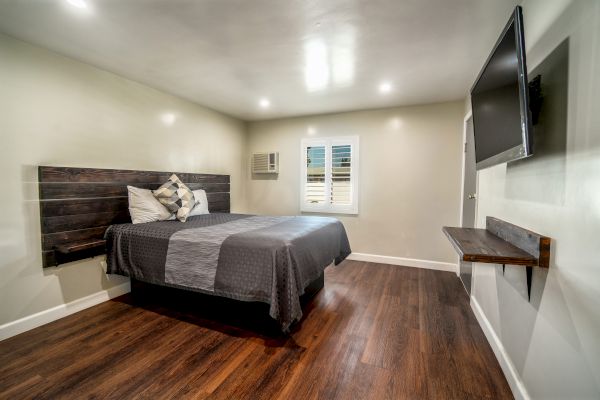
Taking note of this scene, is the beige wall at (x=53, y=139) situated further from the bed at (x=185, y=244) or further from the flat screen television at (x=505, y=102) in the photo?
the flat screen television at (x=505, y=102)

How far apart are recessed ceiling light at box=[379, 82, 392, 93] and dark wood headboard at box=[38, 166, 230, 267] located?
3.00 metres

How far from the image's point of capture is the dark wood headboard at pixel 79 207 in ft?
7.72

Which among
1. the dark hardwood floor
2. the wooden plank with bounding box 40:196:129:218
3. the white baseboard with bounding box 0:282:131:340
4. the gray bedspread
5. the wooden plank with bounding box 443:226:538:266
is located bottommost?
the dark hardwood floor

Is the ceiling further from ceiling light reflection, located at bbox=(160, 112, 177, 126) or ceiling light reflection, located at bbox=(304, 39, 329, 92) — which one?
ceiling light reflection, located at bbox=(160, 112, 177, 126)

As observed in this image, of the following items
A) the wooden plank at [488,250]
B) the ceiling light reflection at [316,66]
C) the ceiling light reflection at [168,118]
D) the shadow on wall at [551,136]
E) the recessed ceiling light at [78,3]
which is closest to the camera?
the shadow on wall at [551,136]

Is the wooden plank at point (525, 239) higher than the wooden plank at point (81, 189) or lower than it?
lower

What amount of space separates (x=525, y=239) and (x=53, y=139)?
3641 millimetres

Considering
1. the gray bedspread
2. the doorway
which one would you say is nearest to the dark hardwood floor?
the gray bedspread

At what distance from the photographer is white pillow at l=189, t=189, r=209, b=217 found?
3437mm

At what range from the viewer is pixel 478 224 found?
100 inches

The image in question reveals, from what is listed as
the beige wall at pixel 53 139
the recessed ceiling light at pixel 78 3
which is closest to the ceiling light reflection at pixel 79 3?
the recessed ceiling light at pixel 78 3

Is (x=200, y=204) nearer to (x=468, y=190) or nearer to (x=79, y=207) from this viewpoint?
(x=79, y=207)

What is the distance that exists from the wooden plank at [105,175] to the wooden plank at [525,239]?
3470 millimetres

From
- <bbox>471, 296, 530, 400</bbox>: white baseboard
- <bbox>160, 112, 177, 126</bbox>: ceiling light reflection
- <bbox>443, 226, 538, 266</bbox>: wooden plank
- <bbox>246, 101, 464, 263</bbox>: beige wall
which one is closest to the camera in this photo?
<bbox>443, 226, 538, 266</bbox>: wooden plank
